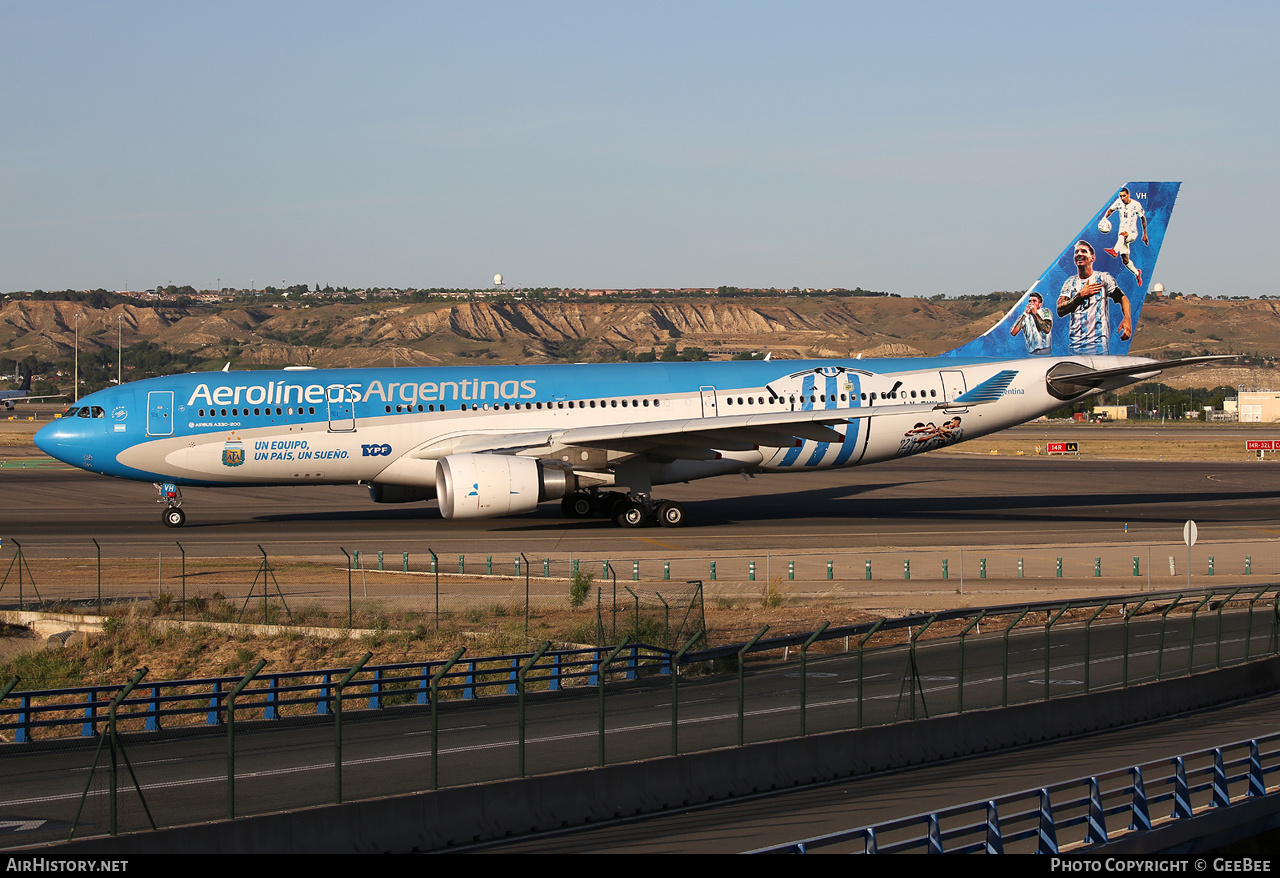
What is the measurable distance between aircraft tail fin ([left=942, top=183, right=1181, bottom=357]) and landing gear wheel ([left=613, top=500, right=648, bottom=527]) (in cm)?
1281

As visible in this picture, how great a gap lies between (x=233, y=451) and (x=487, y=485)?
26.5 ft

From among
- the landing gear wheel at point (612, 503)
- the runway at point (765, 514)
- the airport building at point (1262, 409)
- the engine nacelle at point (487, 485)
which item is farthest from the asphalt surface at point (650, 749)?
the airport building at point (1262, 409)

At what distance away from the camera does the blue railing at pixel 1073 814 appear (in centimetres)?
1099

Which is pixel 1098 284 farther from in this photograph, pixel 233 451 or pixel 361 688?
pixel 361 688

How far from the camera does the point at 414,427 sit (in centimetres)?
3741

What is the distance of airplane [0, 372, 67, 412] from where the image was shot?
14143 centimetres

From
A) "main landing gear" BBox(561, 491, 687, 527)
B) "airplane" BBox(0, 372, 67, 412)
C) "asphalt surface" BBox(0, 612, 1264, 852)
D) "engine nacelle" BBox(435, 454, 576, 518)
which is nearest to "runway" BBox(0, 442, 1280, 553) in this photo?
"main landing gear" BBox(561, 491, 687, 527)

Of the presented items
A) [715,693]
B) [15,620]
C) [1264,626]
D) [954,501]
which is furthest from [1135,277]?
[15,620]

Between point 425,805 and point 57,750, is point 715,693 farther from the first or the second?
point 57,750

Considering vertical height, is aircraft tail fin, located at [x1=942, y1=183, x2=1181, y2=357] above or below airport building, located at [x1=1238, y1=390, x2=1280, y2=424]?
above

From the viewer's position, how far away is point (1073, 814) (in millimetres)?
14234

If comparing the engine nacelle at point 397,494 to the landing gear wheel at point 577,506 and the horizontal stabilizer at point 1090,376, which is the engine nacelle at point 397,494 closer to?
the landing gear wheel at point 577,506

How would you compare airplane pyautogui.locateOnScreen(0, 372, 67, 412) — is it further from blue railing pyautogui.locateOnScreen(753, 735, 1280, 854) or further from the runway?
blue railing pyautogui.locateOnScreen(753, 735, 1280, 854)

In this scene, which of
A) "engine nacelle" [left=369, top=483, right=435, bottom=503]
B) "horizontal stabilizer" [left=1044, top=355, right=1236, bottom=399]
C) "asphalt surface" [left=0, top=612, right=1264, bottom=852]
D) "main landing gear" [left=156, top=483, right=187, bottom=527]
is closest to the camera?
"asphalt surface" [left=0, top=612, right=1264, bottom=852]
